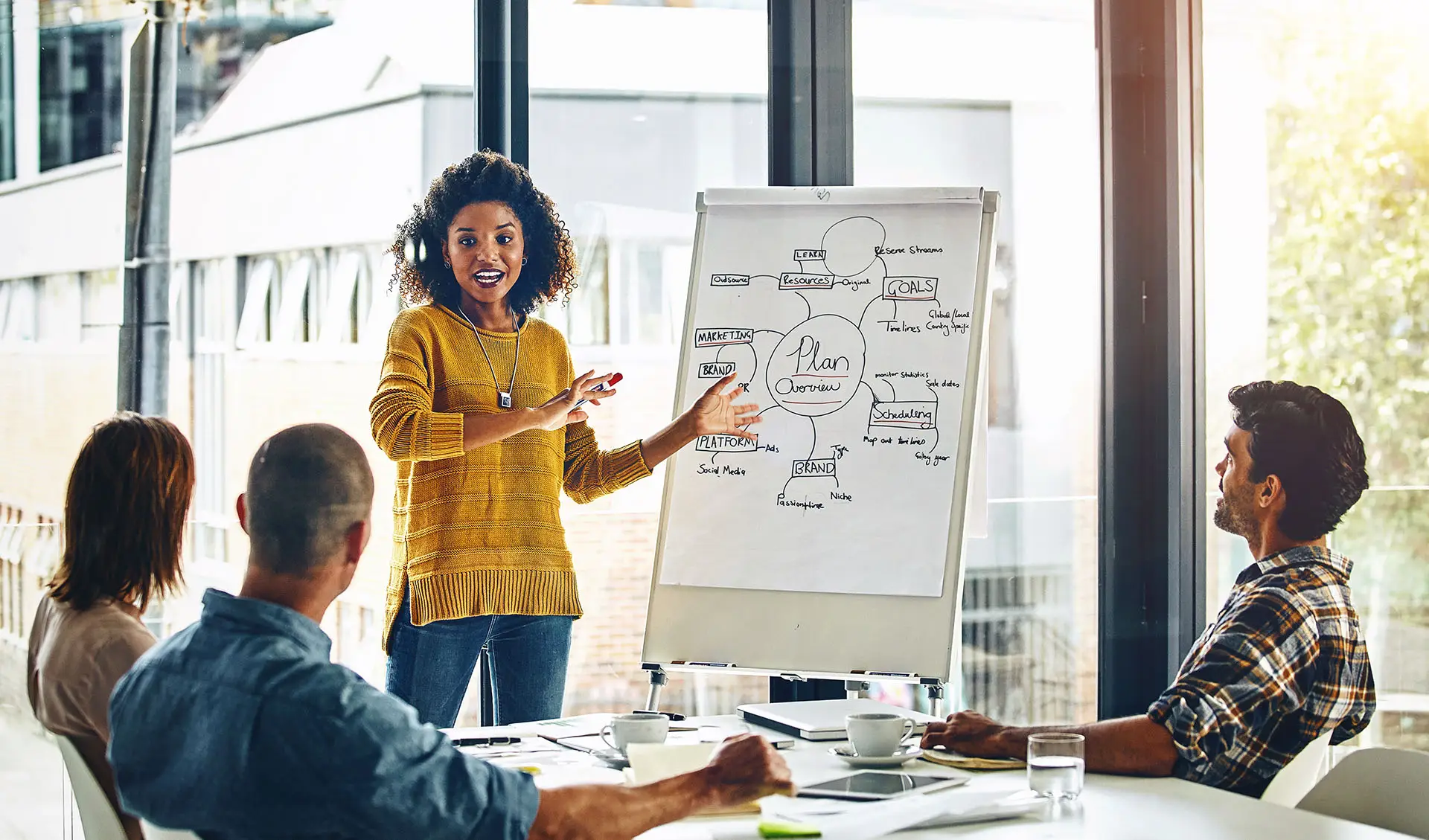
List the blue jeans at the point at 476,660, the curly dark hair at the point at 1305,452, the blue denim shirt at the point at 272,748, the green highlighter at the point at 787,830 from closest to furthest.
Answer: the blue denim shirt at the point at 272,748 < the green highlighter at the point at 787,830 < the curly dark hair at the point at 1305,452 < the blue jeans at the point at 476,660

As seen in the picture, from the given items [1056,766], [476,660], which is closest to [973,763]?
[1056,766]

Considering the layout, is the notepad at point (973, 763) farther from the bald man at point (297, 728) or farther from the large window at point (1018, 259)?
the large window at point (1018, 259)

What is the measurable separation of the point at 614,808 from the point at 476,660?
1318mm

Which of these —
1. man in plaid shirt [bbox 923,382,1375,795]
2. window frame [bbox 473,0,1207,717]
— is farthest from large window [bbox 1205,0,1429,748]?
man in plaid shirt [bbox 923,382,1375,795]

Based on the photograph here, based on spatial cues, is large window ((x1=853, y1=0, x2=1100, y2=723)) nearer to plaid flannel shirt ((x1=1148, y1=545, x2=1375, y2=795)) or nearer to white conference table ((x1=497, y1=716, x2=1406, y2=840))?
plaid flannel shirt ((x1=1148, y1=545, x2=1375, y2=795))

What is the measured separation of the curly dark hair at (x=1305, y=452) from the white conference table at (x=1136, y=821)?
516 mm

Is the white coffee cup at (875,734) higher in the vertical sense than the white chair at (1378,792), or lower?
higher

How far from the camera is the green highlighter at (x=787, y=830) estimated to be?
1.50 metres

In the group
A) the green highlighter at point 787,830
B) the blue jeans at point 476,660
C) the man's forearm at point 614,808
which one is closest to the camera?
the man's forearm at point 614,808

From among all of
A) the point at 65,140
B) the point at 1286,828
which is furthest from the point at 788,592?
the point at 65,140

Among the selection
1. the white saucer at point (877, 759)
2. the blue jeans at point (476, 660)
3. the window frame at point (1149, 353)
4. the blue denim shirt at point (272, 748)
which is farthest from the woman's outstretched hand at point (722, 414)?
the blue denim shirt at point (272, 748)

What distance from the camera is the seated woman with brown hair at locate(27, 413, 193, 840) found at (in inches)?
67.5

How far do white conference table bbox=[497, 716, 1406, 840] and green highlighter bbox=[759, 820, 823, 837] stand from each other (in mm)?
13

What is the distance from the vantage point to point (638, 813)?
141 centimetres
